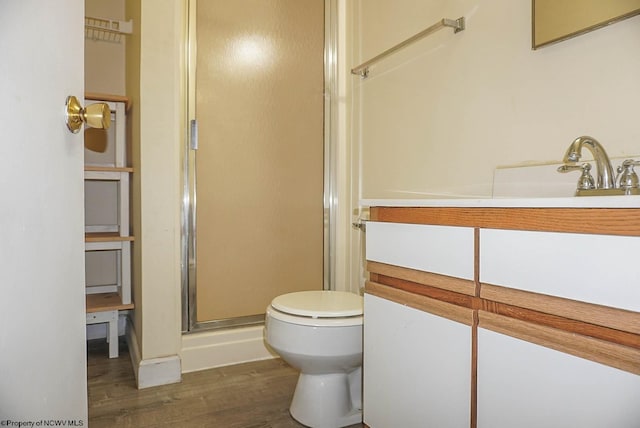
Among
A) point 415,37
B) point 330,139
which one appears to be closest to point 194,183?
point 330,139

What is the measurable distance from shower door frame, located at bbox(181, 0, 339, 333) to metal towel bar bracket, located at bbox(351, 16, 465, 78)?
12.7 inches

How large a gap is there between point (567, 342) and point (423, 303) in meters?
0.36

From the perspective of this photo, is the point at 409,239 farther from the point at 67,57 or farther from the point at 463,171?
the point at 67,57

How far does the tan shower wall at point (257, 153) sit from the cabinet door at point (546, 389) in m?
1.52

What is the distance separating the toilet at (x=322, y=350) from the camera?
4.66ft

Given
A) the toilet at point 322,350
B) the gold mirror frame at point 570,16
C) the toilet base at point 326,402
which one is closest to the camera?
the gold mirror frame at point 570,16

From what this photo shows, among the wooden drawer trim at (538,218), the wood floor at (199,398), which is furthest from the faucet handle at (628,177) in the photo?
the wood floor at (199,398)

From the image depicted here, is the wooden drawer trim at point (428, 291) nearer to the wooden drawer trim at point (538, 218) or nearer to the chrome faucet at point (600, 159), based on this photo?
the wooden drawer trim at point (538, 218)

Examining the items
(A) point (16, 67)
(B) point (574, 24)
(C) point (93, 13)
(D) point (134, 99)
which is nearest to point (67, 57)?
(A) point (16, 67)

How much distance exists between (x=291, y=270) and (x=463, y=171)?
46.1 inches

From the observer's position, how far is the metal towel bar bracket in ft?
4.93

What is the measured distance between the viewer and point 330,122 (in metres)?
2.38

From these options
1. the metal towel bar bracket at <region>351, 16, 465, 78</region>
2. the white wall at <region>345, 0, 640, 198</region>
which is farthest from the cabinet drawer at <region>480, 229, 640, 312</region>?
the metal towel bar bracket at <region>351, 16, 465, 78</region>

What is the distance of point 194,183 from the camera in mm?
2090
